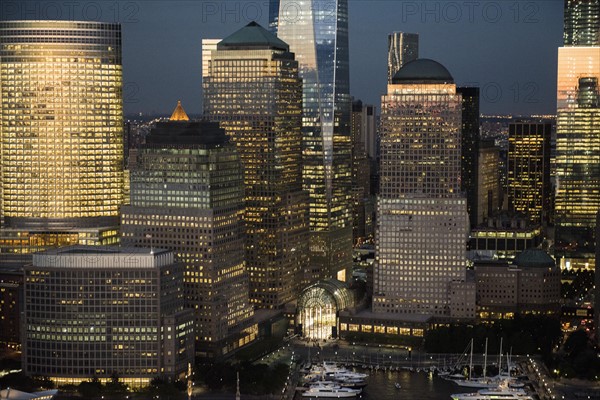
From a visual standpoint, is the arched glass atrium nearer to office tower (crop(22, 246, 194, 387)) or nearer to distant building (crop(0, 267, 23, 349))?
office tower (crop(22, 246, 194, 387))

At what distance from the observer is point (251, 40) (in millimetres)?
162500

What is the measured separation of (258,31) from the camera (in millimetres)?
163125

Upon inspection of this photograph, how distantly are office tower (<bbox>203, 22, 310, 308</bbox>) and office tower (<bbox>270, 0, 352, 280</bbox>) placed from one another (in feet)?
64.7

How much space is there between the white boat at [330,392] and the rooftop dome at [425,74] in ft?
137

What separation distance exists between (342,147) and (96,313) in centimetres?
7041

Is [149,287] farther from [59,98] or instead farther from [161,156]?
[59,98]

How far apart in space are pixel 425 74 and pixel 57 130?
4170cm

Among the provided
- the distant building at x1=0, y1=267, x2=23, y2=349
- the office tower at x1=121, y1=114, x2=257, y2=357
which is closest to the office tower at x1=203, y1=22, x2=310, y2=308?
the office tower at x1=121, y1=114, x2=257, y2=357

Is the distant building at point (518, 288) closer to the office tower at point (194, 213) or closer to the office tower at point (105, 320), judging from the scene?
the office tower at point (194, 213)

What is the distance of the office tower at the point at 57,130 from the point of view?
535ft

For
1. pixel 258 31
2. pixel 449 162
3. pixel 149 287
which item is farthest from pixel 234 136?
pixel 149 287

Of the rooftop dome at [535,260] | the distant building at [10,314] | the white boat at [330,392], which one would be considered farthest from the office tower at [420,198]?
the distant building at [10,314]

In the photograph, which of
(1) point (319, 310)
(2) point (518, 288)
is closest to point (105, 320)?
(1) point (319, 310)

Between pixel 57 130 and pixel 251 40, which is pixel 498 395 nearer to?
pixel 251 40
